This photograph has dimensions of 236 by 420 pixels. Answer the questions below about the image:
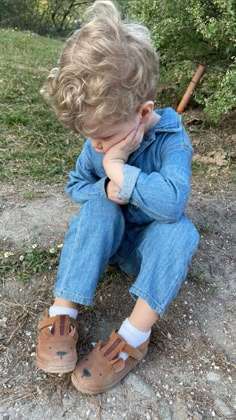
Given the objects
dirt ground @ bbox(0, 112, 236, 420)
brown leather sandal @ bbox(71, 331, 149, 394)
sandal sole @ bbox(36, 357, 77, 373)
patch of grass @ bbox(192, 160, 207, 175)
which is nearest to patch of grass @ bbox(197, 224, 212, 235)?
dirt ground @ bbox(0, 112, 236, 420)

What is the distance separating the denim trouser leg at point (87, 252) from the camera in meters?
1.71

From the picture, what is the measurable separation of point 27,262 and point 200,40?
2.24 meters

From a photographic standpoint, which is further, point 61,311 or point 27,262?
point 27,262

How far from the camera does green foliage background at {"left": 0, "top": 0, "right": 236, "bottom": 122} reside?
3.04m

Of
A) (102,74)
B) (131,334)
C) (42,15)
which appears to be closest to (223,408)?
(131,334)

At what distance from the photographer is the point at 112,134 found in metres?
1.63

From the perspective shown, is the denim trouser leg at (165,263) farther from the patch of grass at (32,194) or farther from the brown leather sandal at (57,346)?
the patch of grass at (32,194)

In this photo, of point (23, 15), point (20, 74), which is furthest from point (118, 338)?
point (23, 15)

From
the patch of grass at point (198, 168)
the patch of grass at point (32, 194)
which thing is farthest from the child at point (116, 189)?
the patch of grass at point (198, 168)

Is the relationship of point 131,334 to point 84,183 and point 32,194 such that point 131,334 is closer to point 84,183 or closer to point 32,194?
point 84,183

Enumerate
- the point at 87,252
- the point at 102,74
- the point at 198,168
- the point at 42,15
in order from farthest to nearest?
the point at 42,15, the point at 198,168, the point at 87,252, the point at 102,74

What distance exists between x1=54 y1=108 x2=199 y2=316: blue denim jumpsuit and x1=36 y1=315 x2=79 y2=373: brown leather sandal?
0.36ft

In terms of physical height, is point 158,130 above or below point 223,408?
above

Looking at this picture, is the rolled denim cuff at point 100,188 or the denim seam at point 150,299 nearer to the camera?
→ the denim seam at point 150,299
